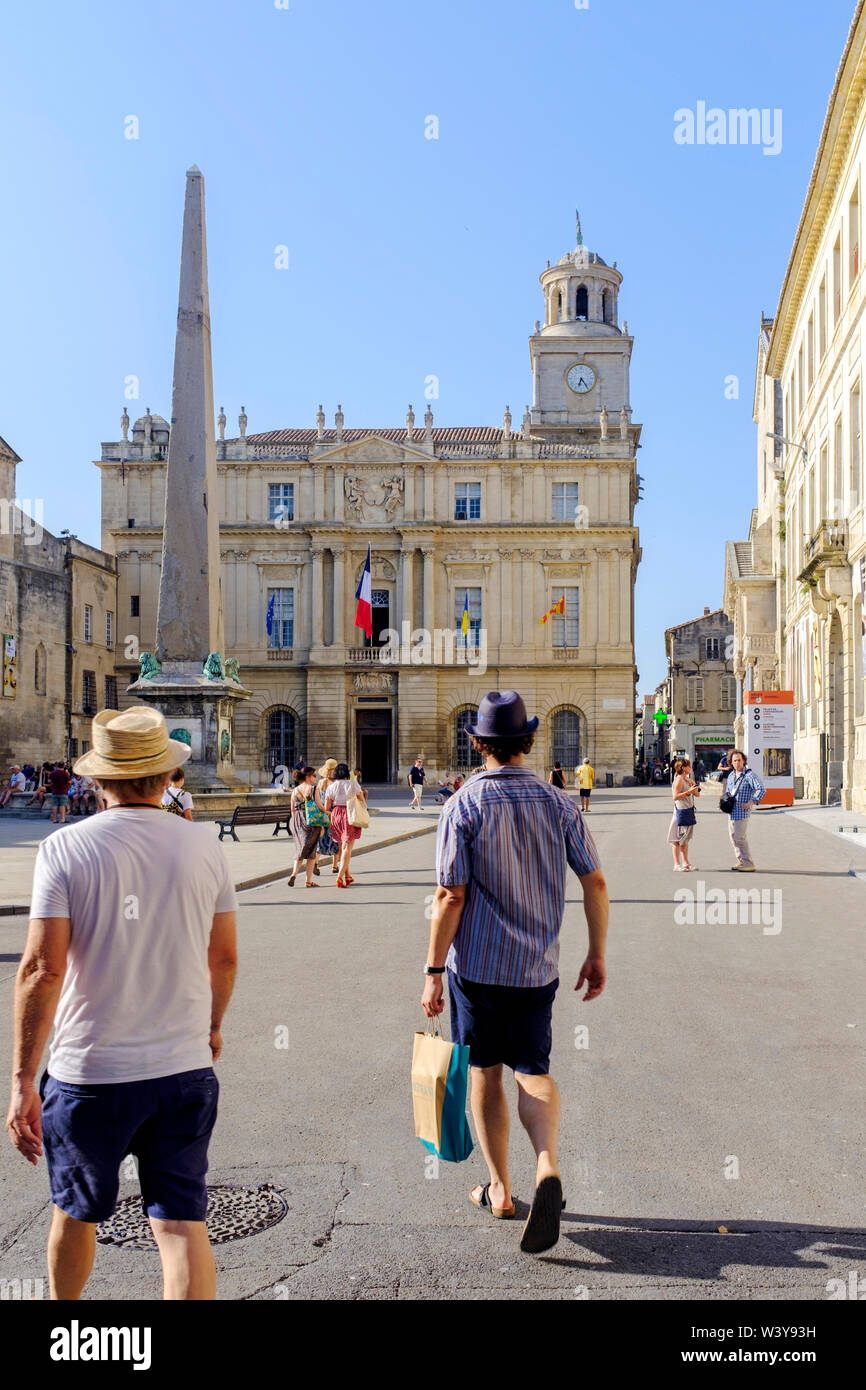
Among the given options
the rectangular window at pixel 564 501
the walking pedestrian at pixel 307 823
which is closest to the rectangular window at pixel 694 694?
the rectangular window at pixel 564 501

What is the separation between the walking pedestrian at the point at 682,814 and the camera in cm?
1741

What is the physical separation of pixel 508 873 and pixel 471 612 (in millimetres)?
58079

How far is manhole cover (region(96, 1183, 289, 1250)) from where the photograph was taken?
15.0ft

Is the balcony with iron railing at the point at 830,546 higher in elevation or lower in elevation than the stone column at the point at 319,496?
lower

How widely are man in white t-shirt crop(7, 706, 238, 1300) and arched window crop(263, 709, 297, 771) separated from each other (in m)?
59.3

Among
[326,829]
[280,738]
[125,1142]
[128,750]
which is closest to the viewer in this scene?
[125,1142]

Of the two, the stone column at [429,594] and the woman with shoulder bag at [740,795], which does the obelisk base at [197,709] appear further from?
the stone column at [429,594]

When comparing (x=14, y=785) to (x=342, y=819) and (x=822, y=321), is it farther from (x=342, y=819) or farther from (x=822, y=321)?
(x=342, y=819)

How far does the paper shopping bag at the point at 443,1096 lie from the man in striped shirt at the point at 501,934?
0.74 feet

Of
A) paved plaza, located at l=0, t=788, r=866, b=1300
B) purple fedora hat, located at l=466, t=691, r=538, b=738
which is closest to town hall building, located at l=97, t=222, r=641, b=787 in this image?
paved plaza, located at l=0, t=788, r=866, b=1300

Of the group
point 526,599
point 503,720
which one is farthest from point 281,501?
point 503,720

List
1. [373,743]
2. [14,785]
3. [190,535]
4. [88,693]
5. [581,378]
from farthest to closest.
Result: [581,378]
[373,743]
[88,693]
[14,785]
[190,535]

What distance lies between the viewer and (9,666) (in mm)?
47000
